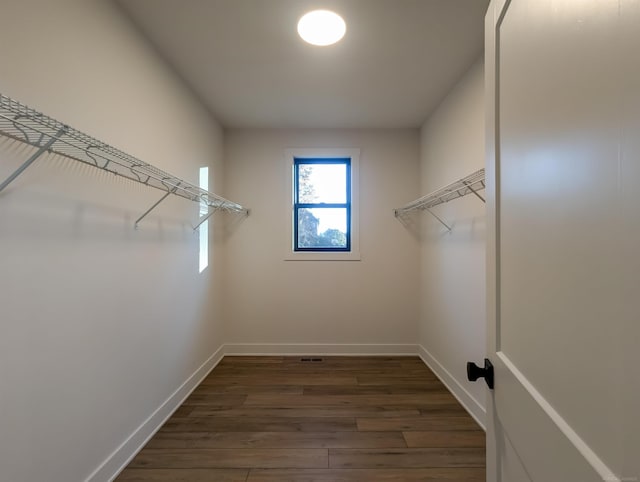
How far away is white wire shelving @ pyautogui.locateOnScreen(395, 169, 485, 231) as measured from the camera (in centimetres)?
196

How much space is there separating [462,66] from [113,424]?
3053 millimetres

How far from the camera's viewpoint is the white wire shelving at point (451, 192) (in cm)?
196

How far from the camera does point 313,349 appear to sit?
11.1 ft

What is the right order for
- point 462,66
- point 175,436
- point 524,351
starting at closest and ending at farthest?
1. point 524,351
2. point 175,436
3. point 462,66

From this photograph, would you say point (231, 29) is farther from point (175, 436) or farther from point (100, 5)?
point (175, 436)

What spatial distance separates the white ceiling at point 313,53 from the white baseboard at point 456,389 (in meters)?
2.22

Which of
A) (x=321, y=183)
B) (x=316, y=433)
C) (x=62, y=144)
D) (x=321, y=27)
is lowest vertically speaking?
(x=316, y=433)

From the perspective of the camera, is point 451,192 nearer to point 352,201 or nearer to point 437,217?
point 437,217

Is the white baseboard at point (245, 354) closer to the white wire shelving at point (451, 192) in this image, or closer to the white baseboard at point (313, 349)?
the white baseboard at point (313, 349)

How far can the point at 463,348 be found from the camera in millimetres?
2338

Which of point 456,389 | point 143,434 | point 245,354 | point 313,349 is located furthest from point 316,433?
point 245,354

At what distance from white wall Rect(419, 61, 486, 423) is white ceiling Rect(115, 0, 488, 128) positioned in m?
0.24

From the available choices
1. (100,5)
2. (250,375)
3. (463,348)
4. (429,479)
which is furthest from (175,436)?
(100,5)

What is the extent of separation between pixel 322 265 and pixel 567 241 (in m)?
2.89
